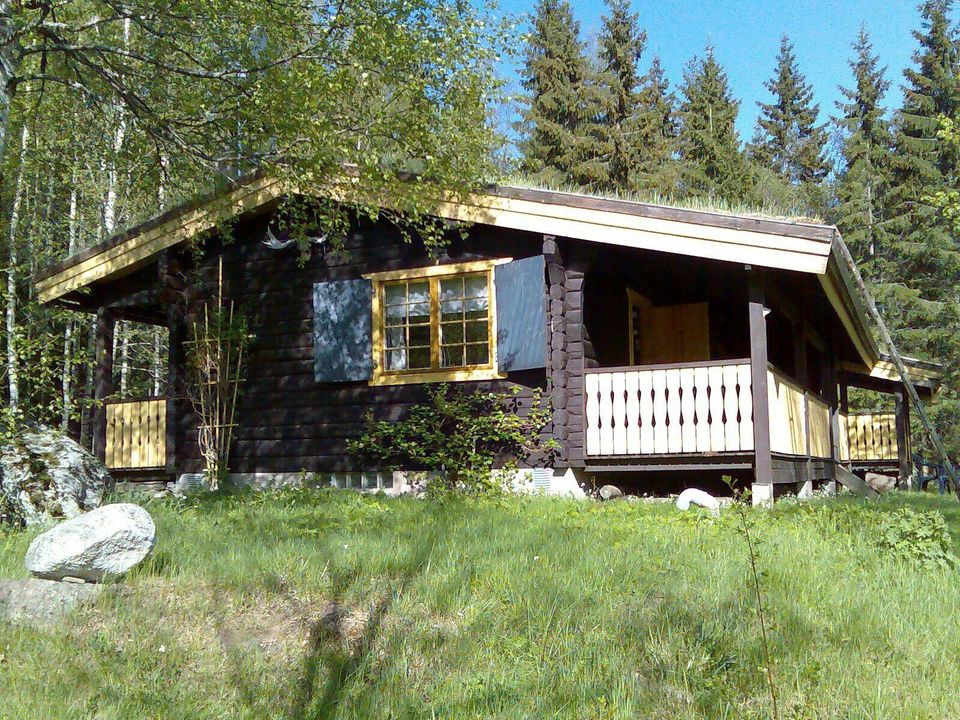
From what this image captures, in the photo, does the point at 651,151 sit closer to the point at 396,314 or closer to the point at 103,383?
the point at 396,314

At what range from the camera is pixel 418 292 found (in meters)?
11.5

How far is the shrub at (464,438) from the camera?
10578 millimetres

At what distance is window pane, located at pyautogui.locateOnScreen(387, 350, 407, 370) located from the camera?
37.7 ft

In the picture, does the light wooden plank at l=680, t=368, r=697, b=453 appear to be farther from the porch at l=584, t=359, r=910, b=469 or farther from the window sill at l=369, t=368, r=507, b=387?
the window sill at l=369, t=368, r=507, b=387

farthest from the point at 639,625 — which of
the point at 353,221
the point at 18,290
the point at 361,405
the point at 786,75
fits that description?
the point at 786,75

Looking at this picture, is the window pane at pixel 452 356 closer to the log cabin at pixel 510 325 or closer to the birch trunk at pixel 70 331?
the log cabin at pixel 510 325

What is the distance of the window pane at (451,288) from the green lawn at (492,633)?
16.7 feet

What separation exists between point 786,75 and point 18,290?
29714 mm

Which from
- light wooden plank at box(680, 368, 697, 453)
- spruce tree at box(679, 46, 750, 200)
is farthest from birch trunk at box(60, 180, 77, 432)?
spruce tree at box(679, 46, 750, 200)

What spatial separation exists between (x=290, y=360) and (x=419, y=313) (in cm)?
204

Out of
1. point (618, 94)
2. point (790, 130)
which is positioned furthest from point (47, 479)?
point (790, 130)

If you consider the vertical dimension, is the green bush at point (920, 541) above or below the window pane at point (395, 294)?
below

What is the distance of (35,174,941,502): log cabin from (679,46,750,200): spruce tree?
16.8 metres

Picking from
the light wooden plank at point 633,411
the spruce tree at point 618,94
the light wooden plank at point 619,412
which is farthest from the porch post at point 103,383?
the spruce tree at point 618,94
